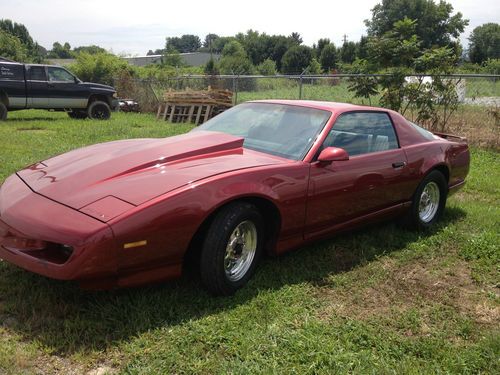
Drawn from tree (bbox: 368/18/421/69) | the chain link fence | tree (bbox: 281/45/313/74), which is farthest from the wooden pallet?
tree (bbox: 281/45/313/74)

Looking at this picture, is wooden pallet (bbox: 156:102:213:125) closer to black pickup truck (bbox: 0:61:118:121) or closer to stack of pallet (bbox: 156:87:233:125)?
stack of pallet (bbox: 156:87:233:125)

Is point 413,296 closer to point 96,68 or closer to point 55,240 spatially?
point 55,240

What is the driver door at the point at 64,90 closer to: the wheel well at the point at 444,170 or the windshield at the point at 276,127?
the windshield at the point at 276,127

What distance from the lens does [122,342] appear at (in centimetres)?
259

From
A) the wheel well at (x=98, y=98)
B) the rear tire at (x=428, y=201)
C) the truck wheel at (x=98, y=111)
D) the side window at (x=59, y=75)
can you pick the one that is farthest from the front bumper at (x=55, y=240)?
the wheel well at (x=98, y=98)

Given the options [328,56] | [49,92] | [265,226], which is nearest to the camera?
[265,226]

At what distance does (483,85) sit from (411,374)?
9759mm

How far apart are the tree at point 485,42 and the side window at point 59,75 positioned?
7072 cm

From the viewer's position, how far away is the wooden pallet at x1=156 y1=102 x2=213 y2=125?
48.3 feet

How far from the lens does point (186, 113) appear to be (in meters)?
15.3

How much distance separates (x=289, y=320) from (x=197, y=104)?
12.6m

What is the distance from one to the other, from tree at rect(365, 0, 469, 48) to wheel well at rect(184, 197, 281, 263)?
70666mm

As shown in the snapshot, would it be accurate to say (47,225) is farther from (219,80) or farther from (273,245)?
(219,80)

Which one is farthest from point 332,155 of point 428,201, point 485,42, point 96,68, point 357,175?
point 485,42
